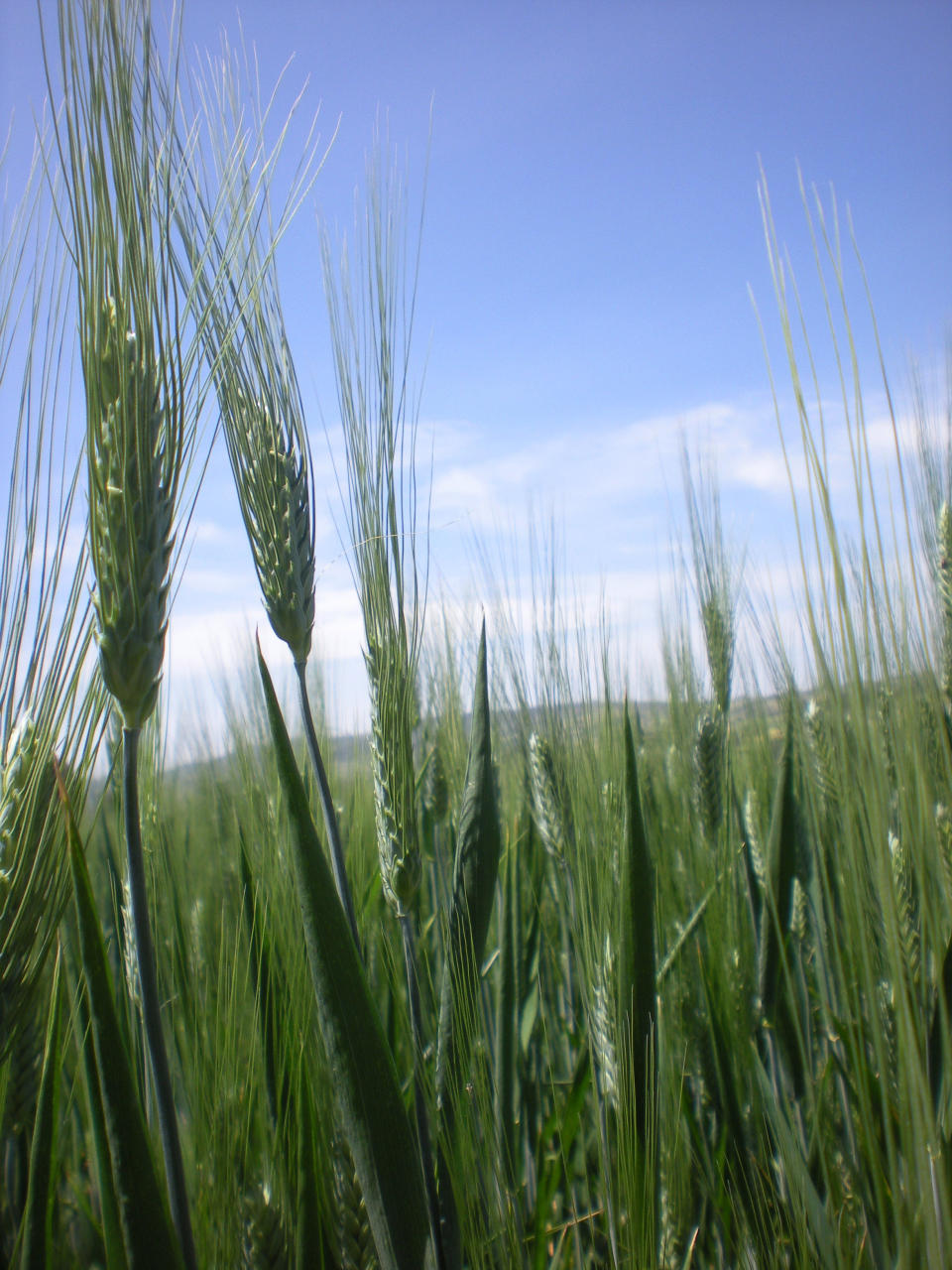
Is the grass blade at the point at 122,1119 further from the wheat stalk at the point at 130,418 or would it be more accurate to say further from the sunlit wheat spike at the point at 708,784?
the sunlit wheat spike at the point at 708,784

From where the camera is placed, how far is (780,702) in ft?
6.67

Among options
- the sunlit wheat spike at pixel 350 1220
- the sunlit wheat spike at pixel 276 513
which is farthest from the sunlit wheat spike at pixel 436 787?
the sunlit wheat spike at pixel 276 513

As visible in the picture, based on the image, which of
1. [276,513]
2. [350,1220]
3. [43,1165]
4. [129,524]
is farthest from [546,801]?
[129,524]

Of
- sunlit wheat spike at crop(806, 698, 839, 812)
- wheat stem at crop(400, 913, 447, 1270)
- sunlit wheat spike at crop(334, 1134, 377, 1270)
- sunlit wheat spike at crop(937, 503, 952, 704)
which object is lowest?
sunlit wheat spike at crop(334, 1134, 377, 1270)

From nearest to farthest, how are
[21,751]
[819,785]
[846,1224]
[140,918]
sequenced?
1. [140,918]
2. [21,751]
3. [846,1224]
4. [819,785]

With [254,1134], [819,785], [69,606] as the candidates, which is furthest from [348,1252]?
Answer: [819,785]

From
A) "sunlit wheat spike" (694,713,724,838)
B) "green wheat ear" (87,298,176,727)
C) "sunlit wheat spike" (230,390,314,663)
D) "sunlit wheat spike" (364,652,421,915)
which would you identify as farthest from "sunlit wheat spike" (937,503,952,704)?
"green wheat ear" (87,298,176,727)

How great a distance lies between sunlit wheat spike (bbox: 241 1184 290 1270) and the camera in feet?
2.76

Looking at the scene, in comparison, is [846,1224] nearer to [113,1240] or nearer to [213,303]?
[113,1240]

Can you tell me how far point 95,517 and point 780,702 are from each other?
1.82 m

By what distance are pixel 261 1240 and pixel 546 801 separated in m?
0.84

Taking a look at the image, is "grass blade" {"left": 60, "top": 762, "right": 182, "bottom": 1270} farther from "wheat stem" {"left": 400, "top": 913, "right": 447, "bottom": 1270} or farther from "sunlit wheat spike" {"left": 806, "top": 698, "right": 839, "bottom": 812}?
"sunlit wheat spike" {"left": 806, "top": 698, "right": 839, "bottom": 812}

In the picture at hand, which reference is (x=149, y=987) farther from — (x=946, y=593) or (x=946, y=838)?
(x=946, y=593)

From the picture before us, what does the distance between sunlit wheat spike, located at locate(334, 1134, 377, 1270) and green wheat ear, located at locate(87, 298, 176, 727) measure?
68 centimetres
